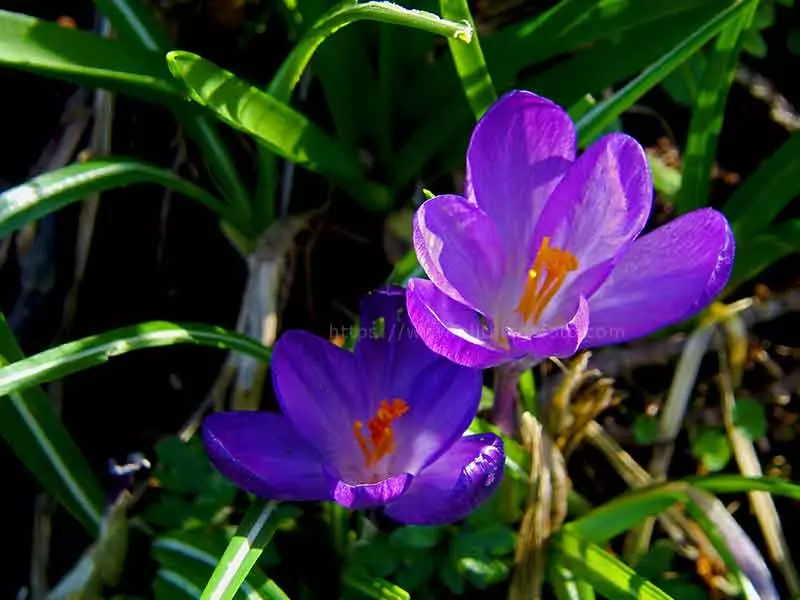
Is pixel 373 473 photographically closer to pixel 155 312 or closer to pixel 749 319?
pixel 155 312

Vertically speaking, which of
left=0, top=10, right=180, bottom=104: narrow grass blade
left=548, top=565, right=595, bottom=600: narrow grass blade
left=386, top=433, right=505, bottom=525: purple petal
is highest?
left=0, top=10, right=180, bottom=104: narrow grass blade

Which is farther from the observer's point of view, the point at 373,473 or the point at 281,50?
the point at 281,50

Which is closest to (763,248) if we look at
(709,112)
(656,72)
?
(709,112)

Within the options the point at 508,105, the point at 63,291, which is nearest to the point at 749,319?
the point at 508,105

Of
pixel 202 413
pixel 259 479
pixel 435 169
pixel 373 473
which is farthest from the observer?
pixel 435 169

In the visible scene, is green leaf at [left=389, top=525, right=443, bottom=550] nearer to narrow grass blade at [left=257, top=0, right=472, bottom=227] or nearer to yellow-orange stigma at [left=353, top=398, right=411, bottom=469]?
yellow-orange stigma at [left=353, top=398, right=411, bottom=469]

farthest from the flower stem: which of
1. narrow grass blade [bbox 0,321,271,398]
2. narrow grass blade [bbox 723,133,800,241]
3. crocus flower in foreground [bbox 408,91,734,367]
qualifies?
narrow grass blade [bbox 723,133,800,241]

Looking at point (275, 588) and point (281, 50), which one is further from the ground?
point (281, 50)
